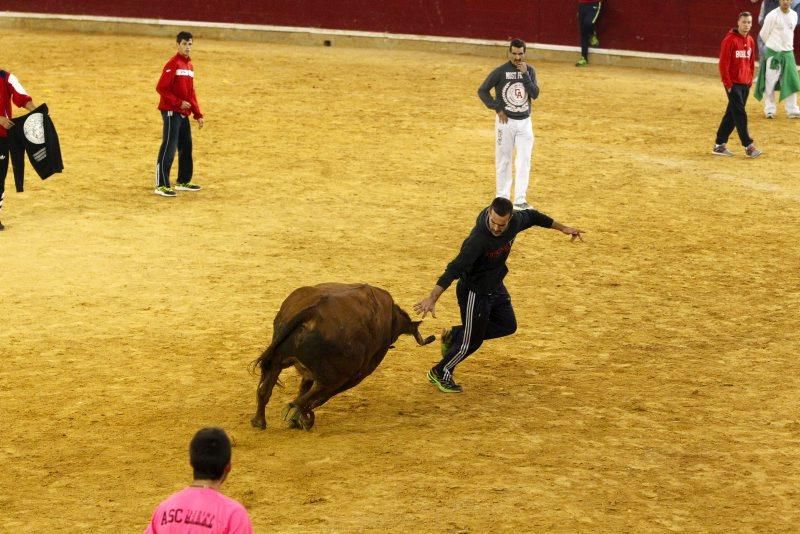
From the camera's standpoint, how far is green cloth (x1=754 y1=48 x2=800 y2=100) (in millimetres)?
19422

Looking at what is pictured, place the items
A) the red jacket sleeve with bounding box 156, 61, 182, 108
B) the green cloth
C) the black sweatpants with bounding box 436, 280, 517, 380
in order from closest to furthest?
the black sweatpants with bounding box 436, 280, 517, 380, the red jacket sleeve with bounding box 156, 61, 182, 108, the green cloth

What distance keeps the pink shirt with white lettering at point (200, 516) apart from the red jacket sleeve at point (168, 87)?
10345 mm

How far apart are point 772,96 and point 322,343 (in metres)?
13.9

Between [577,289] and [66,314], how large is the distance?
4467 millimetres

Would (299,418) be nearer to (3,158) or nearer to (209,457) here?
(209,457)

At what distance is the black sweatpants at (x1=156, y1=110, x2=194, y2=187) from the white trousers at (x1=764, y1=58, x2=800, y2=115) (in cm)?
933

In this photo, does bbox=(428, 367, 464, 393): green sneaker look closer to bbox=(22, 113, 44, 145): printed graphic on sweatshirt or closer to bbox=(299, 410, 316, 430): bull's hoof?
bbox=(299, 410, 316, 430): bull's hoof

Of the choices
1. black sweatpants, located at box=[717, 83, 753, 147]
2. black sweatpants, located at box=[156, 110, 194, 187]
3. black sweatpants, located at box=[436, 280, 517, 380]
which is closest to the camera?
black sweatpants, located at box=[436, 280, 517, 380]

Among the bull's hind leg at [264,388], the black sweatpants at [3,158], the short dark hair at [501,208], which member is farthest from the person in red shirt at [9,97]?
the short dark hair at [501,208]

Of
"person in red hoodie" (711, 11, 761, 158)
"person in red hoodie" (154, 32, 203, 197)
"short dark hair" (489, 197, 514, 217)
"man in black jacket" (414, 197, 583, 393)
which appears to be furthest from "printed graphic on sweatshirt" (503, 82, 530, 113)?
"short dark hair" (489, 197, 514, 217)

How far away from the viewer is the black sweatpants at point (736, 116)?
16828 millimetres

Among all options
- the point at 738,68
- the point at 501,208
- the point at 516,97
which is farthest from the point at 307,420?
the point at 738,68

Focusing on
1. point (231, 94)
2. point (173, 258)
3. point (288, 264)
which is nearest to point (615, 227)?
point (288, 264)

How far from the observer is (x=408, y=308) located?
11.0 m
